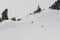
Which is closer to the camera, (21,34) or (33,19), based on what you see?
(21,34)

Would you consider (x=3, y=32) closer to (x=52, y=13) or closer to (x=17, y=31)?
(x=17, y=31)

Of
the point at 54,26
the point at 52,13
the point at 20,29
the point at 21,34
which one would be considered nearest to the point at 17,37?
the point at 21,34

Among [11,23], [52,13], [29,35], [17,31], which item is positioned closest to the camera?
[29,35]

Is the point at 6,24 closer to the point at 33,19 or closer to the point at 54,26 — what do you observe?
the point at 33,19

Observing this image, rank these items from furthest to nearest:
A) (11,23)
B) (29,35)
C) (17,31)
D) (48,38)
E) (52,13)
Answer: (52,13) → (11,23) → (17,31) → (29,35) → (48,38)

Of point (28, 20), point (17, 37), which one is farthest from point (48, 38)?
point (28, 20)

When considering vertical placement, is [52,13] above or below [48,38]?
above
